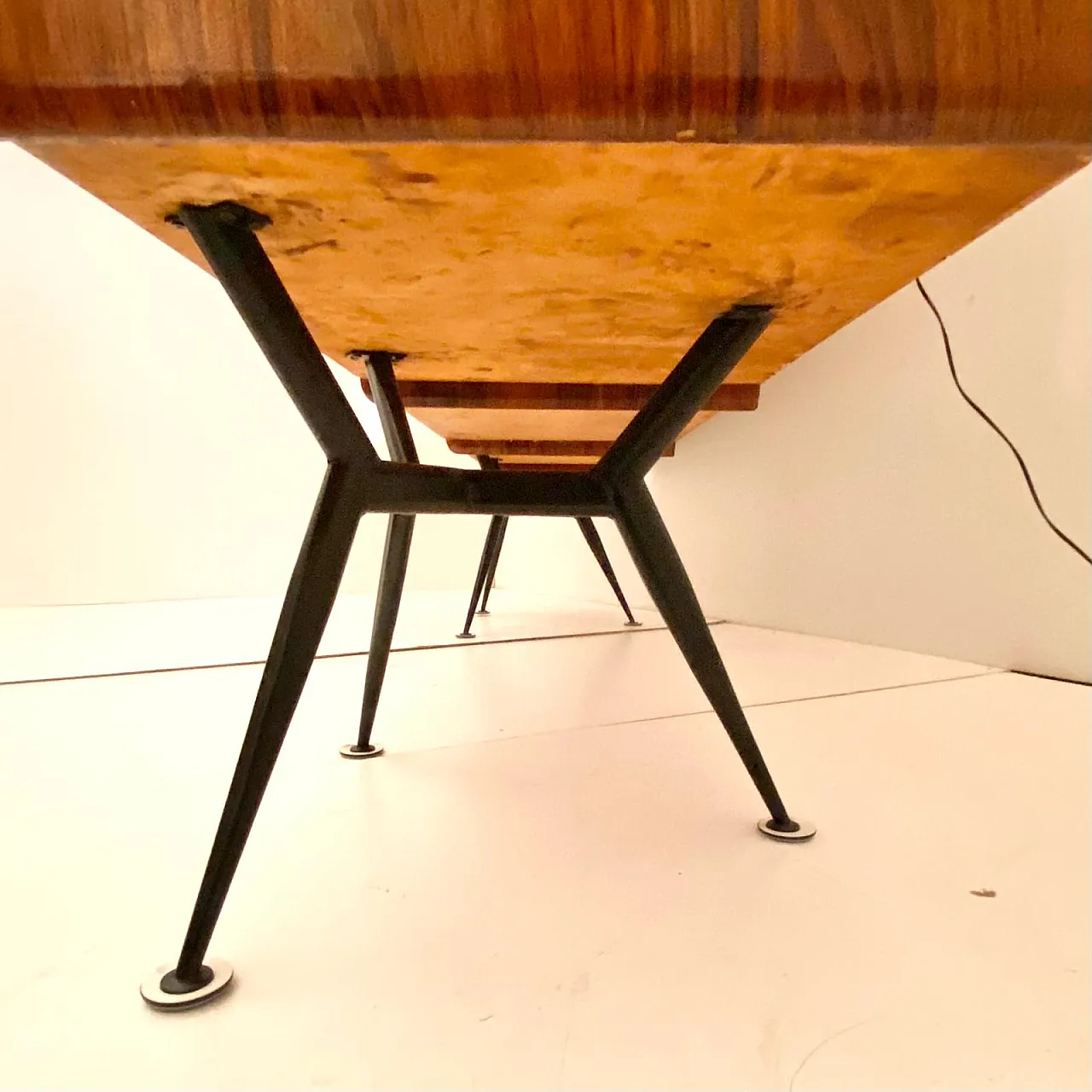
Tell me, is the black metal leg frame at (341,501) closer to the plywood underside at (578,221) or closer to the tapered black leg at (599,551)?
the plywood underside at (578,221)

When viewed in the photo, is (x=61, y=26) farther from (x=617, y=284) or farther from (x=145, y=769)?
(x=145, y=769)

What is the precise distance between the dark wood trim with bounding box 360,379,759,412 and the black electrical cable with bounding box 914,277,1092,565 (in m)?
0.54

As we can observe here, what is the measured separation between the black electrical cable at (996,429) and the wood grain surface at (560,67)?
0.94 metres

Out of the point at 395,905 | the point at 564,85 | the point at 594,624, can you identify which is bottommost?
the point at 594,624

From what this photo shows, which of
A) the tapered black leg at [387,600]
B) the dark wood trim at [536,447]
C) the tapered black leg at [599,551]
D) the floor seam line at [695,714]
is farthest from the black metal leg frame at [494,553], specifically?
the tapered black leg at [387,600]

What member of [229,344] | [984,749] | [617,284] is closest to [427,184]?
[617,284]

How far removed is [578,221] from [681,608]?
32 cm

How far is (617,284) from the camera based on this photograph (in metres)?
0.56

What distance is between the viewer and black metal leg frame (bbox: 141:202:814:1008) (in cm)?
45

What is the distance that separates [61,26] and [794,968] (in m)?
0.61

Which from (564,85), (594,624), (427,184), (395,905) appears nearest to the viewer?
(564,85)

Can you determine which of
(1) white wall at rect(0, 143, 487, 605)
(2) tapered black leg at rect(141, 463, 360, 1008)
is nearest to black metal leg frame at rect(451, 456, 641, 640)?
(1) white wall at rect(0, 143, 487, 605)

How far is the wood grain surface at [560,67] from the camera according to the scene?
0.97ft

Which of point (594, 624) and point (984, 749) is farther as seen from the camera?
point (594, 624)
